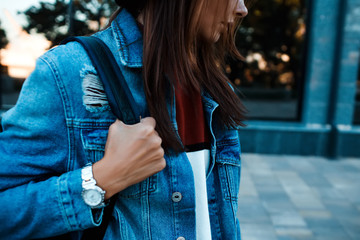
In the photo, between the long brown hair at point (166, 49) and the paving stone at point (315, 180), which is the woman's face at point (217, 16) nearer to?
the long brown hair at point (166, 49)

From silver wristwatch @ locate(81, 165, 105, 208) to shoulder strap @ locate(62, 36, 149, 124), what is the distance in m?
0.17

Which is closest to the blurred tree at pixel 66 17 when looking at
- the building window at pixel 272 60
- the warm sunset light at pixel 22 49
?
the warm sunset light at pixel 22 49

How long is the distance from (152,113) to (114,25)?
321mm

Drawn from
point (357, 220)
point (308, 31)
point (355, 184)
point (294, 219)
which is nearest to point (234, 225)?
point (294, 219)

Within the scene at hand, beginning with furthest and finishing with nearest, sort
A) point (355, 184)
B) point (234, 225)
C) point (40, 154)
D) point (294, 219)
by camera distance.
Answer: point (355, 184) → point (294, 219) → point (234, 225) → point (40, 154)

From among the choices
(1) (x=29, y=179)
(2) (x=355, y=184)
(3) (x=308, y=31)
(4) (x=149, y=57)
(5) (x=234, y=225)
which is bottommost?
(2) (x=355, y=184)

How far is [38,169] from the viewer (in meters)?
0.80

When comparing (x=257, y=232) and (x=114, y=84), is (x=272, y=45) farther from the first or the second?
(x=114, y=84)

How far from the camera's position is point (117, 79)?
0.86 metres

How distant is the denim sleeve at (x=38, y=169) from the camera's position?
2.54 feet

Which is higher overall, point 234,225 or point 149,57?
point 149,57

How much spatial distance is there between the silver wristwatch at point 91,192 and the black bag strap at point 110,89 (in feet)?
0.25

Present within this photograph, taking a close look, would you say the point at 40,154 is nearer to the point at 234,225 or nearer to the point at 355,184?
the point at 234,225

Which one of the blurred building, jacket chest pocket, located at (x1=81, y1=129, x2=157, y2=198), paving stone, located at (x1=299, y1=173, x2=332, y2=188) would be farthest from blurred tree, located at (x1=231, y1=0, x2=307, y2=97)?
jacket chest pocket, located at (x1=81, y1=129, x2=157, y2=198)
